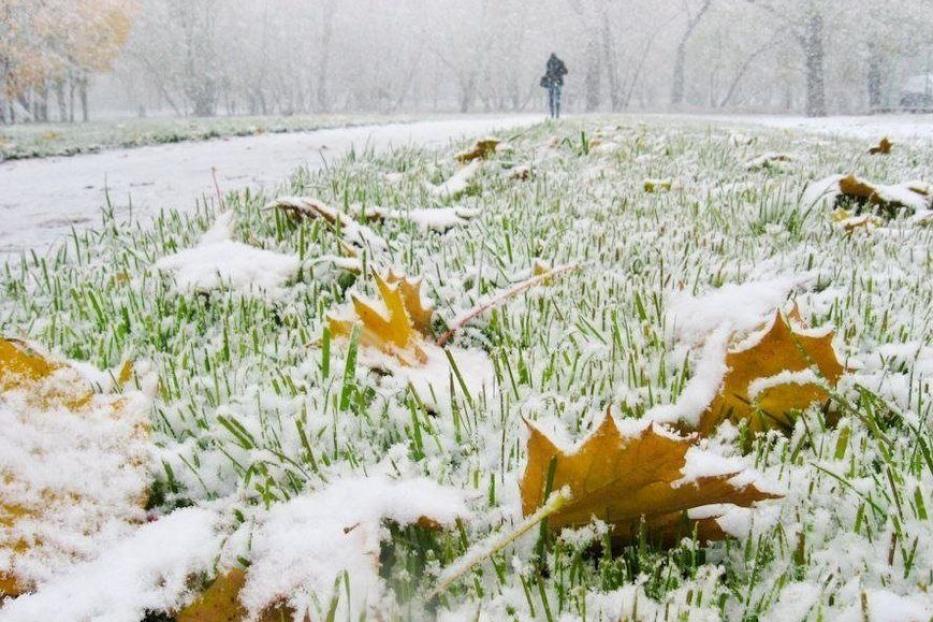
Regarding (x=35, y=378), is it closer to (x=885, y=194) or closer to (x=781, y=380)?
(x=781, y=380)

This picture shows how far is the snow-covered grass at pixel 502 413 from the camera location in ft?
2.20

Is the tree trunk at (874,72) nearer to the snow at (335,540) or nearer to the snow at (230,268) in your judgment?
the snow at (230,268)

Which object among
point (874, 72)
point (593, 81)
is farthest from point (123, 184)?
point (874, 72)

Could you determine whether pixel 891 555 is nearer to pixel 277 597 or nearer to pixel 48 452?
pixel 277 597

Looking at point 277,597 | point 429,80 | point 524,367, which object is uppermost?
point 429,80

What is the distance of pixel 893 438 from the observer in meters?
0.91

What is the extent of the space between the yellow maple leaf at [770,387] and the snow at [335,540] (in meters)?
0.42

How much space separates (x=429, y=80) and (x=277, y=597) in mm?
60216

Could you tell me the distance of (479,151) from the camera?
12.4ft

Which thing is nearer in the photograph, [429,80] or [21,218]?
[21,218]

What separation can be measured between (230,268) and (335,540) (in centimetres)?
117

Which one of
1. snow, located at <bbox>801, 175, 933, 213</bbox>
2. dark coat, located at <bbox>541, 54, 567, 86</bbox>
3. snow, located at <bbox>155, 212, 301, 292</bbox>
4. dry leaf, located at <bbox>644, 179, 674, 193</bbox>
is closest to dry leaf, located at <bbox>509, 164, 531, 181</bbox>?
dry leaf, located at <bbox>644, 179, 674, 193</bbox>

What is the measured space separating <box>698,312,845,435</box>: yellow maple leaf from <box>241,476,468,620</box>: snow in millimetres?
418

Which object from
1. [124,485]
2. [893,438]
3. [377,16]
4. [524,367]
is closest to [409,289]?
[524,367]
